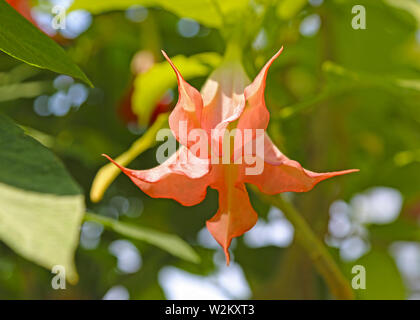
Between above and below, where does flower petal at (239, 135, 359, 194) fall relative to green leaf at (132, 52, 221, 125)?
above

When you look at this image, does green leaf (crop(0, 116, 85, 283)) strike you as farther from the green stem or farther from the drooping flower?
the green stem


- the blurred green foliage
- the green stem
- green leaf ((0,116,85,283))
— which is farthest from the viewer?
the blurred green foliage

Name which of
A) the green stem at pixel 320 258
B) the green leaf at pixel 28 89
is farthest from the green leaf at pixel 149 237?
the green leaf at pixel 28 89

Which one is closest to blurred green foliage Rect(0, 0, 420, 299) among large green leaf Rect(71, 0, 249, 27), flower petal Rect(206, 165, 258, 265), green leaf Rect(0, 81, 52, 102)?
green leaf Rect(0, 81, 52, 102)

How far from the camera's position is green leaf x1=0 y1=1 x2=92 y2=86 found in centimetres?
28

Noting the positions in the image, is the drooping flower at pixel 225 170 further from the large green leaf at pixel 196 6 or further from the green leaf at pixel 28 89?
the green leaf at pixel 28 89

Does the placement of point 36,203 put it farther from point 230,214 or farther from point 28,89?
point 28,89

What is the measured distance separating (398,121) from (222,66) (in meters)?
0.46

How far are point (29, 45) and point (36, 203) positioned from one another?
0.10 metres

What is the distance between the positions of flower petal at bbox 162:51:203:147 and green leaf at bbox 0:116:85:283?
0.22ft

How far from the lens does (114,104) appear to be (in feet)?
2.36

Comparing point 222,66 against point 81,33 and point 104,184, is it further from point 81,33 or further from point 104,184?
point 81,33
